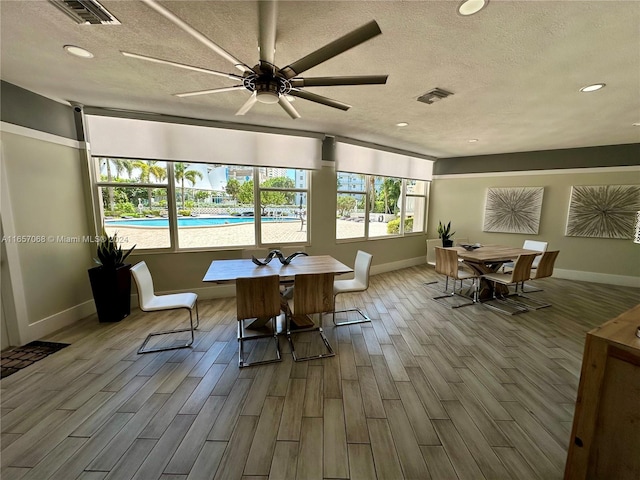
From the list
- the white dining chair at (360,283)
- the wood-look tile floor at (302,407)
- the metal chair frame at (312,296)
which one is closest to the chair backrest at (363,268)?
the white dining chair at (360,283)

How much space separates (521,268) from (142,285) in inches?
196

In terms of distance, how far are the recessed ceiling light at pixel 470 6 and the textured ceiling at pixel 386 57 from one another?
46 mm

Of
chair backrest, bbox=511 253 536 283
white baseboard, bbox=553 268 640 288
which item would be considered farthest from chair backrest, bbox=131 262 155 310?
white baseboard, bbox=553 268 640 288

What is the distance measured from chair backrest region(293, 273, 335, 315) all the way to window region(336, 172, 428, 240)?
2.44 metres

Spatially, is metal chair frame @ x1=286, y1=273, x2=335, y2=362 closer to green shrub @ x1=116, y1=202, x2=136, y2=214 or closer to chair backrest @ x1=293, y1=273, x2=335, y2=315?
chair backrest @ x1=293, y1=273, x2=335, y2=315

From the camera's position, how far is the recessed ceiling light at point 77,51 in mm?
1957

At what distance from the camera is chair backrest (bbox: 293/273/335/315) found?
8.36ft

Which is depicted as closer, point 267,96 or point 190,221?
point 267,96

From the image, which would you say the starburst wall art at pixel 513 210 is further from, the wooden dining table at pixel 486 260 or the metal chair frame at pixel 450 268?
the metal chair frame at pixel 450 268

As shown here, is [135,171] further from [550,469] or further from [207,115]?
[550,469]

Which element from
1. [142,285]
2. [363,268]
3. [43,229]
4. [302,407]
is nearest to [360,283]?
[363,268]

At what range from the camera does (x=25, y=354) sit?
99.1 inches

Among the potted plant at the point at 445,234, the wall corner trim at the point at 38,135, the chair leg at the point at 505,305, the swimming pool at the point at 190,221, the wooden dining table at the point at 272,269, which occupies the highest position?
the wall corner trim at the point at 38,135

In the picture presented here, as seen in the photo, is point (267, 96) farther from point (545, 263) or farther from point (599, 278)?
point (599, 278)
